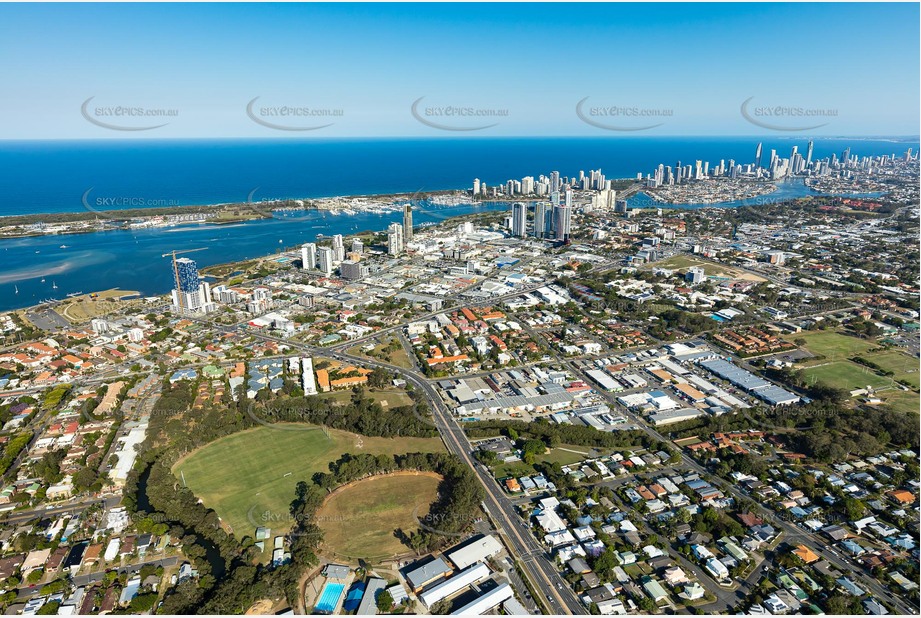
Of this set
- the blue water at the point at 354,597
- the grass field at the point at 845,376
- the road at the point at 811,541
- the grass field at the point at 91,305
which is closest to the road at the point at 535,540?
the road at the point at 811,541

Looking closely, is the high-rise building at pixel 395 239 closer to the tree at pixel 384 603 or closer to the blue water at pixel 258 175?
the tree at pixel 384 603

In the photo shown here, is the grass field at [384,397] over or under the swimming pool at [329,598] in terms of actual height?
over

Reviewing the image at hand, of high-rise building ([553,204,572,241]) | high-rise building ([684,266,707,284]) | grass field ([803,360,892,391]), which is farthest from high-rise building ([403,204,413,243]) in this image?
grass field ([803,360,892,391])

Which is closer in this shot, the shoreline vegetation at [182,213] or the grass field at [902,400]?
the grass field at [902,400]

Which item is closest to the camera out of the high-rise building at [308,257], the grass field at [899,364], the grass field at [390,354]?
the grass field at [899,364]

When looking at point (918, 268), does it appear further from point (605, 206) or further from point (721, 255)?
point (605, 206)

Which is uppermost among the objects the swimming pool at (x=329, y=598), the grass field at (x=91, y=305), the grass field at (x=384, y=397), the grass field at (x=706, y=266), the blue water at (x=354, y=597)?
the grass field at (x=91, y=305)

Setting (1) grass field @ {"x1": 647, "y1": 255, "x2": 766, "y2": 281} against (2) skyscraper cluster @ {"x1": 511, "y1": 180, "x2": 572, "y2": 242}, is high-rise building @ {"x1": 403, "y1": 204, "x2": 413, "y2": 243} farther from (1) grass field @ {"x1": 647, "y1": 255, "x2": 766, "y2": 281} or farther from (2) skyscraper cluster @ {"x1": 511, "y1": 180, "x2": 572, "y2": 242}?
(1) grass field @ {"x1": 647, "y1": 255, "x2": 766, "y2": 281}

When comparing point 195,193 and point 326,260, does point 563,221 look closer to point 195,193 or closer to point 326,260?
point 326,260
